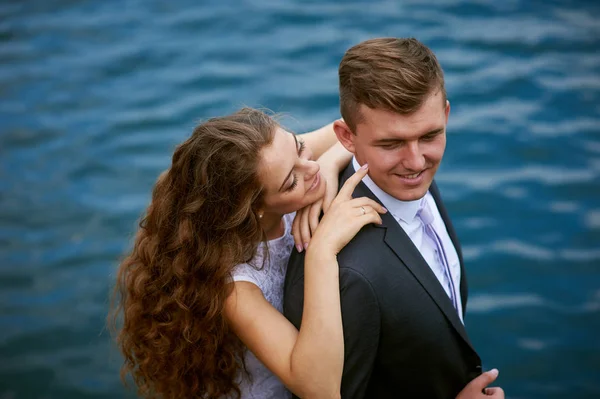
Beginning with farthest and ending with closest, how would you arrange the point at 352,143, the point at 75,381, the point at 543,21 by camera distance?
the point at 543,21 → the point at 75,381 → the point at 352,143

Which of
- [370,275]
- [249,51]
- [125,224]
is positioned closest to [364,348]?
[370,275]

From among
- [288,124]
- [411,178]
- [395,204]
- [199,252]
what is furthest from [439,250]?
[288,124]

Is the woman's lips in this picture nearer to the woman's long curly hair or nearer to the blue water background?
the woman's long curly hair

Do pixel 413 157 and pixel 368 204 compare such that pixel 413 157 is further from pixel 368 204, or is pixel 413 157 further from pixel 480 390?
pixel 480 390

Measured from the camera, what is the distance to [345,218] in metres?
2.73

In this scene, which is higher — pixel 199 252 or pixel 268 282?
pixel 199 252

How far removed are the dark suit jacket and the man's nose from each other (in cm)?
24

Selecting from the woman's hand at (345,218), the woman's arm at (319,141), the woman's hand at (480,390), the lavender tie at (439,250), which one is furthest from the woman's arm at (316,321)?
the woman's arm at (319,141)

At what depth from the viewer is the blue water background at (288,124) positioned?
5078 mm

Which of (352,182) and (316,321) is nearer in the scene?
(316,321)

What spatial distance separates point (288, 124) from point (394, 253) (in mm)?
4282

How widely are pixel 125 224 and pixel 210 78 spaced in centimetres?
214

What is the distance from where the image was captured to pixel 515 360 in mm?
4898

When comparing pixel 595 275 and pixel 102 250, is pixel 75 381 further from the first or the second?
pixel 595 275
